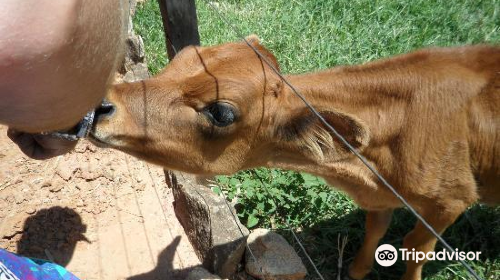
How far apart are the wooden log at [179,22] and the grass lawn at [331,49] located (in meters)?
1.51

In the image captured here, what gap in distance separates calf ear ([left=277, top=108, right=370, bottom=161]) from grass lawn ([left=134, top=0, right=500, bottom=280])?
1.30 meters

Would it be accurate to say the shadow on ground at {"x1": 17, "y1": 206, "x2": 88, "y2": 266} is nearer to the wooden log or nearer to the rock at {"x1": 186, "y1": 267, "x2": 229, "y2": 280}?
the rock at {"x1": 186, "y1": 267, "x2": 229, "y2": 280}

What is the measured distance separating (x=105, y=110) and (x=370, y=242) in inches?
104

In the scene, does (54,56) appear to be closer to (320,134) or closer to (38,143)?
(38,143)

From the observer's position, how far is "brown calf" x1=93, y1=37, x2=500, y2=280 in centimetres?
298

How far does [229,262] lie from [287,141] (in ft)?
4.64

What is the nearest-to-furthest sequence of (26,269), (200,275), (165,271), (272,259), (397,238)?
1. (26,269)
2. (200,275)
3. (272,259)
4. (165,271)
5. (397,238)

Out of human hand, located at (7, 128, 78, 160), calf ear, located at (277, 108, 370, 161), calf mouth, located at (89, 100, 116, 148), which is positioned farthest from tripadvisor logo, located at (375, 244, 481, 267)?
human hand, located at (7, 128, 78, 160)

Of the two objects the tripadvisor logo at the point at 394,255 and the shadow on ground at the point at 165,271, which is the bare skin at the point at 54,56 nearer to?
the shadow on ground at the point at 165,271

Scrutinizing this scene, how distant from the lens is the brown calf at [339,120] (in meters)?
2.98

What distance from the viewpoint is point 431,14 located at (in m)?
6.86

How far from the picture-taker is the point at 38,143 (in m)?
2.63

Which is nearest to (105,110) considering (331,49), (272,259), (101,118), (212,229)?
(101,118)

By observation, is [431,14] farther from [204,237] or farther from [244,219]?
[204,237]
